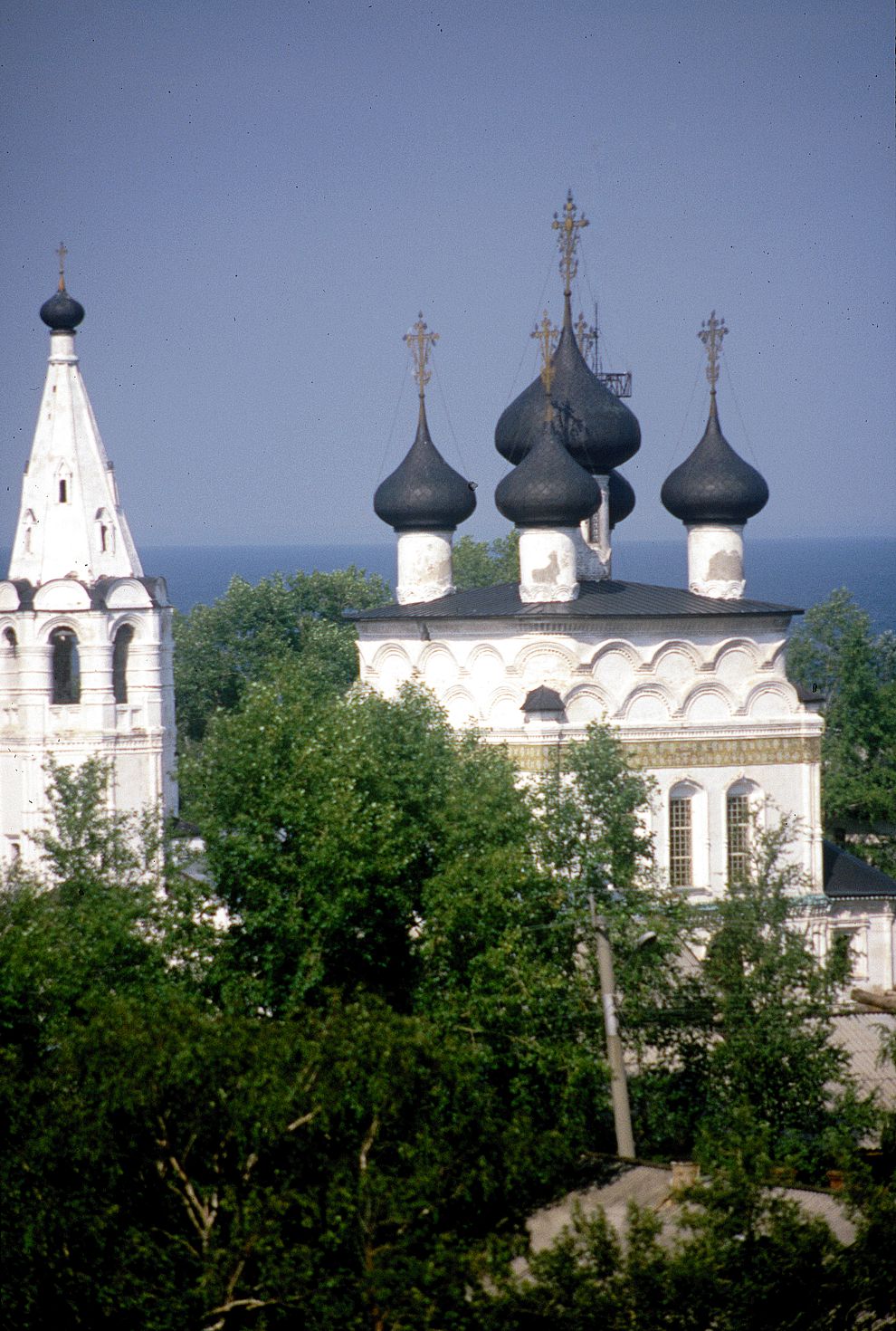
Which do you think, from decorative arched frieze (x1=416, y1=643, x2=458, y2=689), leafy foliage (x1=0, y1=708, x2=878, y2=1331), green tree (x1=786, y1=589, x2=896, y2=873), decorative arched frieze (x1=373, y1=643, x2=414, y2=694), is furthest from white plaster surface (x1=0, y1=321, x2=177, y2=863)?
green tree (x1=786, y1=589, x2=896, y2=873)

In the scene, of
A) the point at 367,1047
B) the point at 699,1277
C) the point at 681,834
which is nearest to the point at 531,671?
the point at 681,834

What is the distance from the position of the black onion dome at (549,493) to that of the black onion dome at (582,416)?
1.90 m

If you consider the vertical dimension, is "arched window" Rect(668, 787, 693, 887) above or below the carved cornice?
below

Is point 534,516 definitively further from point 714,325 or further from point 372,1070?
point 372,1070

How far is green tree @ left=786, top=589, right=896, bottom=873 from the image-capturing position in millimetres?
27750

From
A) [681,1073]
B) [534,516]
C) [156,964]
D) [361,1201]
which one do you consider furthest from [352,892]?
[534,516]

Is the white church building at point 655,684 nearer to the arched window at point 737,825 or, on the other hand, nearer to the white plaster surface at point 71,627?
the arched window at point 737,825

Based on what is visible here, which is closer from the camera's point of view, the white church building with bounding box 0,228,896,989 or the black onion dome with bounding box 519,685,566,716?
the black onion dome with bounding box 519,685,566,716

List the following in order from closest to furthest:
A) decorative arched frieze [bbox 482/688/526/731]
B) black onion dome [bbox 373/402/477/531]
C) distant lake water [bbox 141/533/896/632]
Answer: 1. decorative arched frieze [bbox 482/688/526/731]
2. black onion dome [bbox 373/402/477/531]
3. distant lake water [bbox 141/533/896/632]

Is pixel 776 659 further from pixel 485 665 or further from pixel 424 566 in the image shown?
pixel 424 566

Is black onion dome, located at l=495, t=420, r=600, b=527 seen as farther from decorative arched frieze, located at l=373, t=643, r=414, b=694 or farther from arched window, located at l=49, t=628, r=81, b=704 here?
arched window, located at l=49, t=628, r=81, b=704

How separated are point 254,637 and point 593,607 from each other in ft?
48.9

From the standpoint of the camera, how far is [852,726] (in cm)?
2962

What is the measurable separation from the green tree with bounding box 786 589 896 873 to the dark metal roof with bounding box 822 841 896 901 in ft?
6.90
